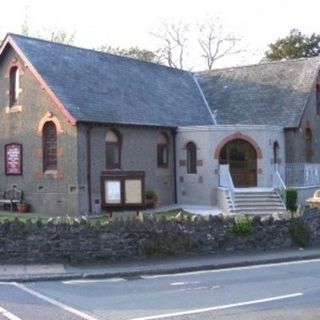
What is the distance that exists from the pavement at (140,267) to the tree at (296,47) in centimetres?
4296

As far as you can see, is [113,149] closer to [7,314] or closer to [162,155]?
[162,155]

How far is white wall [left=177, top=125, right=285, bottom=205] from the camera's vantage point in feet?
105

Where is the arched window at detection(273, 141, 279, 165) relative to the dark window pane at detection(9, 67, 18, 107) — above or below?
below

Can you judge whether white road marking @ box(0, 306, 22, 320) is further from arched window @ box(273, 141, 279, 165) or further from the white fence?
the white fence

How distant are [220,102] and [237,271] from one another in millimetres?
23609

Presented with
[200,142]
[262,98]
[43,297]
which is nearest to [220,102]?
[262,98]

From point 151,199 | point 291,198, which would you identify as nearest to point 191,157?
point 151,199

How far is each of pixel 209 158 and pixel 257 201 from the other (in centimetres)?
356

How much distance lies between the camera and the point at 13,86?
101ft

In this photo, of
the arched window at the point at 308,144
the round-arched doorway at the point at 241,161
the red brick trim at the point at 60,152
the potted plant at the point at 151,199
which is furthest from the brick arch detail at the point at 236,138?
the red brick trim at the point at 60,152

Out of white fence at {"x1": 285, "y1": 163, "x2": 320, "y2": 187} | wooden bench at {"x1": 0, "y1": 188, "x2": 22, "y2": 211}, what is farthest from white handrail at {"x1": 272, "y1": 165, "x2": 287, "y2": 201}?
wooden bench at {"x1": 0, "y1": 188, "x2": 22, "y2": 211}

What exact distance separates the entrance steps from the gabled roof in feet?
16.9

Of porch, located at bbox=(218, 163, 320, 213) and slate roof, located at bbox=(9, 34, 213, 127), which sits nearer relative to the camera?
slate roof, located at bbox=(9, 34, 213, 127)

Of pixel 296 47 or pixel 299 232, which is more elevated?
pixel 296 47
